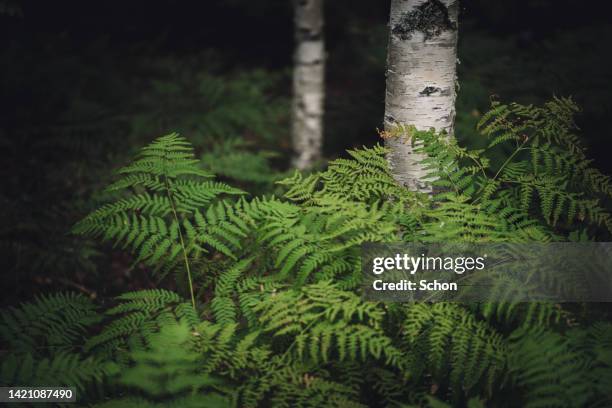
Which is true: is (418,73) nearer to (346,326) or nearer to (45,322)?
(346,326)

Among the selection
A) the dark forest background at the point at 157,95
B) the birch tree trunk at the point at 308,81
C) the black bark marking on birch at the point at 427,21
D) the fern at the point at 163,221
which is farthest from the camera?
the birch tree trunk at the point at 308,81

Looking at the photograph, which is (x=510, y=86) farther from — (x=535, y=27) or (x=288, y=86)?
(x=288, y=86)

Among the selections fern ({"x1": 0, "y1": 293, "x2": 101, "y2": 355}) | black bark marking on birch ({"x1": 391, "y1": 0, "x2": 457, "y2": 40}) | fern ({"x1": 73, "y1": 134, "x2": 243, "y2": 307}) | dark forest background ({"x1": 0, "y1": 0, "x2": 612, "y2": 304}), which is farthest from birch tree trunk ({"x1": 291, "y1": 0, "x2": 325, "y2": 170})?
fern ({"x1": 0, "y1": 293, "x2": 101, "y2": 355})

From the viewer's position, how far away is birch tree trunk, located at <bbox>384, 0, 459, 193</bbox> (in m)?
2.38

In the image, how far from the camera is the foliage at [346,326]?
6.07 ft

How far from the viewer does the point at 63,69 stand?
19.8ft

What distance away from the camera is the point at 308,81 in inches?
211

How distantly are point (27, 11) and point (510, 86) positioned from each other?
743cm

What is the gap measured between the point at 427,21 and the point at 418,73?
0.26 m

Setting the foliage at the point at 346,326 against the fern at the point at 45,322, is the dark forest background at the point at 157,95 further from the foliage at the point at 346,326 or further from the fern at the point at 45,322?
the fern at the point at 45,322

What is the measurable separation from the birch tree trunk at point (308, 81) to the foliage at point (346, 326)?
9.54 ft

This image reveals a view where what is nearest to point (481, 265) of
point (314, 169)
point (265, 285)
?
point (265, 285)

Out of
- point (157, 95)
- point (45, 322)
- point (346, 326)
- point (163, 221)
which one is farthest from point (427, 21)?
point (157, 95)

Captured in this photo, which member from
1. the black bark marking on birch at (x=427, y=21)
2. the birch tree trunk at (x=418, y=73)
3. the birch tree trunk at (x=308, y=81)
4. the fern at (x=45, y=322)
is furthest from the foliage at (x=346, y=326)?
the birch tree trunk at (x=308, y=81)
